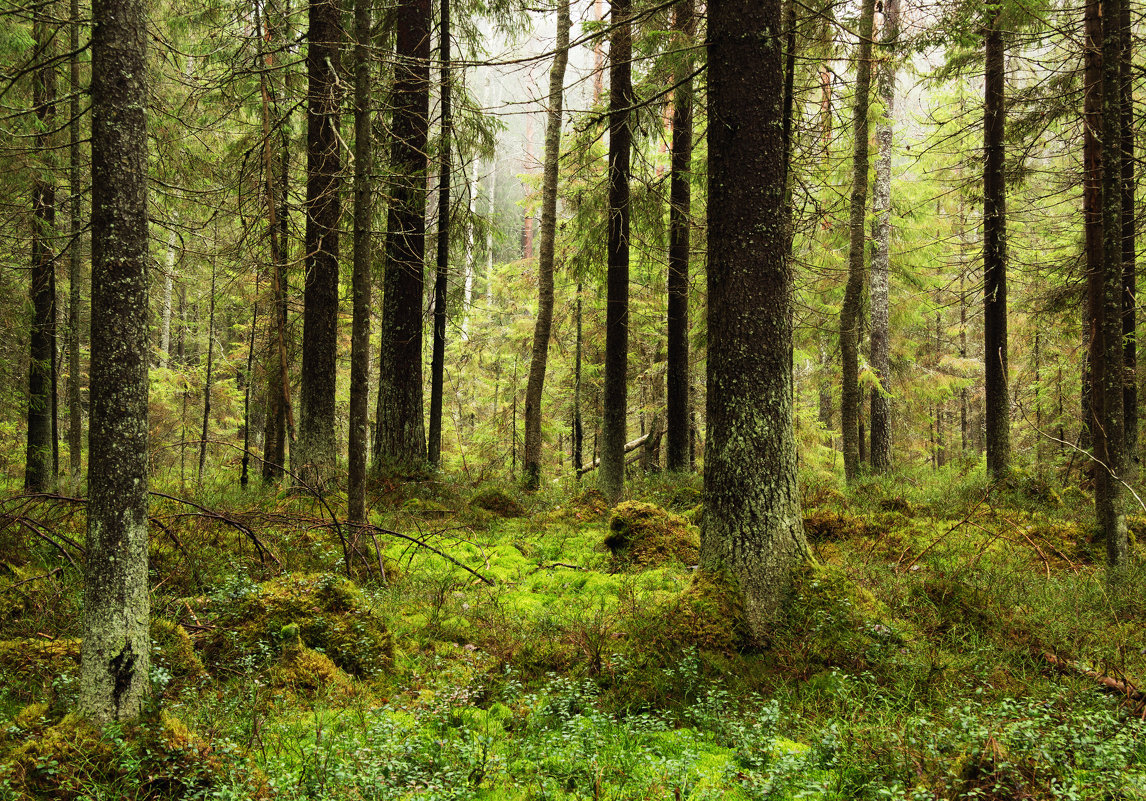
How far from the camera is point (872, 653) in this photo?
4.25m

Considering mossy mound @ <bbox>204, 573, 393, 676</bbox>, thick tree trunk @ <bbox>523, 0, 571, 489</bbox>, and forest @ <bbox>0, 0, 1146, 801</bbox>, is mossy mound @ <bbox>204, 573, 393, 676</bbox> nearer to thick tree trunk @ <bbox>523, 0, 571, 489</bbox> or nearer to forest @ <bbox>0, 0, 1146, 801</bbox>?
forest @ <bbox>0, 0, 1146, 801</bbox>

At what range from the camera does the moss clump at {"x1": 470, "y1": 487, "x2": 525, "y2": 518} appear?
31.8 feet

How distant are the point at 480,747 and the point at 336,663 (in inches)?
64.5

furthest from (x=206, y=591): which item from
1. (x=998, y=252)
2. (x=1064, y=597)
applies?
(x=998, y=252)

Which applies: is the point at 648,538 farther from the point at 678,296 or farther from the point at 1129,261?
the point at 1129,261

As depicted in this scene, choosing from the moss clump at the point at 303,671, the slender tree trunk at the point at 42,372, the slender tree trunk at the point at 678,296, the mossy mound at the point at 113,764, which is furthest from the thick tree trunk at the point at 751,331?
the slender tree trunk at the point at 42,372

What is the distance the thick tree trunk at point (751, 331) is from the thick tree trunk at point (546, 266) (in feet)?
21.0

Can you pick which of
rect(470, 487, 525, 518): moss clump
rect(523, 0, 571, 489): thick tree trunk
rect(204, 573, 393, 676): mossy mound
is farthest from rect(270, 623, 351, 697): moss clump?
rect(523, 0, 571, 489): thick tree trunk

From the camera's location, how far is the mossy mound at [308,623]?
421cm

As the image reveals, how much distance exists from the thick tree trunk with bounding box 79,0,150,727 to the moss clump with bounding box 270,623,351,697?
1061 mm

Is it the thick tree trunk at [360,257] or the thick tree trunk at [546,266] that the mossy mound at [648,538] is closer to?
the thick tree trunk at [360,257]

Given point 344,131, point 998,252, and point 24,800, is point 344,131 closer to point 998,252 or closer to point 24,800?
point 24,800

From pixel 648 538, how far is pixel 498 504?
11.5ft

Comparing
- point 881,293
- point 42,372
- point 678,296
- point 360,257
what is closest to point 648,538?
point 360,257
